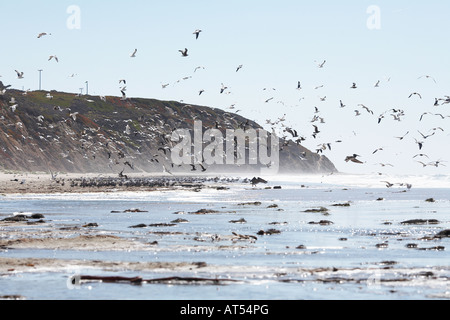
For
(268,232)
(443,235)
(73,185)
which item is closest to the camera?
(443,235)

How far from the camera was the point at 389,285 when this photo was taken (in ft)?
77.1

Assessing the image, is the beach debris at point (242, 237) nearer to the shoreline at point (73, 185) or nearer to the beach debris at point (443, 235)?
the beach debris at point (443, 235)

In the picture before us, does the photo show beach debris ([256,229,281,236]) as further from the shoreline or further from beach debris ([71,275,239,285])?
the shoreline

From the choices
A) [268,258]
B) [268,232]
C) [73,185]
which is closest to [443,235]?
[268,232]

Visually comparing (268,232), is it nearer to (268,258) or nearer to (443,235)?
(443,235)

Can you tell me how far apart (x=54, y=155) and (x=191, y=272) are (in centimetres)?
15394

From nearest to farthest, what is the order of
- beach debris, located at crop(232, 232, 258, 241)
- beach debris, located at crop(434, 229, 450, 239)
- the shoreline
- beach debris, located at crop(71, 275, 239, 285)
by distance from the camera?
beach debris, located at crop(71, 275, 239, 285) → beach debris, located at crop(232, 232, 258, 241) → beach debris, located at crop(434, 229, 450, 239) → the shoreline

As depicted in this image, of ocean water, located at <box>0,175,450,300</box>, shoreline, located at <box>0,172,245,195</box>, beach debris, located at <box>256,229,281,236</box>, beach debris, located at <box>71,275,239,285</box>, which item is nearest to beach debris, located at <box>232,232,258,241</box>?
ocean water, located at <box>0,175,450,300</box>

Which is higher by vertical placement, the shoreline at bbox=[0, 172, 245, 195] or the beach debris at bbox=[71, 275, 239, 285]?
the beach debris at bbox=[71, 275, 239, 285]

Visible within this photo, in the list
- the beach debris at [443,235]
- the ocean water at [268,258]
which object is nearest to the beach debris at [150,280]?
the ocean water at [268,258]

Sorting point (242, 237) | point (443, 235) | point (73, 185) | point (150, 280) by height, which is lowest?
point (73, 185)
